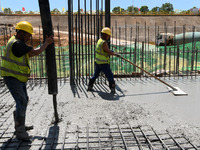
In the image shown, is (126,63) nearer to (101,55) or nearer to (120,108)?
(101,55)

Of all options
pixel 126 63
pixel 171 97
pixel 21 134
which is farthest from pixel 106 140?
pixel 126 63

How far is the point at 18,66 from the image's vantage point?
10.2ft

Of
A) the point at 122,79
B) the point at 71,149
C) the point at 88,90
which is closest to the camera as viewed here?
the point at 71,149

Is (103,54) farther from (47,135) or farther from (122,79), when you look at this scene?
(47,135)

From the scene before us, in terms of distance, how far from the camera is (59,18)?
3105cm

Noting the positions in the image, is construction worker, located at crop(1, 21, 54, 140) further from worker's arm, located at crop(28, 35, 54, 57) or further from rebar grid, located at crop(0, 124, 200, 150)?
rebar grid, located at crop(0, 124, 200, 150)

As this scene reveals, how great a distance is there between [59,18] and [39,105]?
92.2 feet

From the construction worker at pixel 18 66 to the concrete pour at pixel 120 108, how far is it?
1.43 ft

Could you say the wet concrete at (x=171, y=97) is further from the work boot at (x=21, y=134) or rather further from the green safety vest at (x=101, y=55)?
the work boot at (x=21, y=134)

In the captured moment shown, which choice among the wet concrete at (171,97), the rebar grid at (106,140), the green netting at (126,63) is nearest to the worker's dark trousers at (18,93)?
the rebar grid at (106,140)

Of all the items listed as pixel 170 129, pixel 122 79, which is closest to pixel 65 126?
pixel 170 129

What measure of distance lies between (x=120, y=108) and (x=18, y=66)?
236 centimetres

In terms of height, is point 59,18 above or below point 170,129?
above

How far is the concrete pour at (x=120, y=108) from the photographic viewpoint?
12.2 feet
